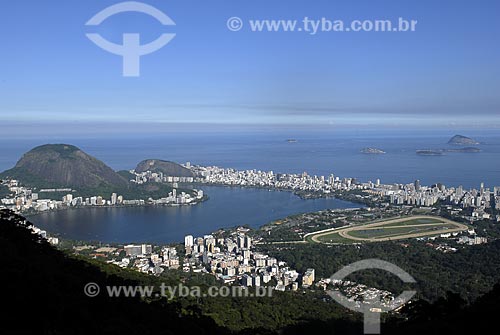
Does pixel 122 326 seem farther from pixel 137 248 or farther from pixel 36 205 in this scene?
pixel 36 205

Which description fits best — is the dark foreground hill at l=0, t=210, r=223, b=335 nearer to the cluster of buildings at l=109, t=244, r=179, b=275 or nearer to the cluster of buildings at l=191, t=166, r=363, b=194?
the cluster of buildings at l=109, t=244, r=179, b=275

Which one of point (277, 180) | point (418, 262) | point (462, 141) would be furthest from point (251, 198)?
point (462, 141)

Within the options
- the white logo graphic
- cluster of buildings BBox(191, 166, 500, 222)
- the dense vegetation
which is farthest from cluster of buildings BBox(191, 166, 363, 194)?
the white logo graphic

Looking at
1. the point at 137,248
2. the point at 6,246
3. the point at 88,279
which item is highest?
the point at 6,246

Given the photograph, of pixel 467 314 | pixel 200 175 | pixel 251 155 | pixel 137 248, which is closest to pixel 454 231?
pixel 137 248

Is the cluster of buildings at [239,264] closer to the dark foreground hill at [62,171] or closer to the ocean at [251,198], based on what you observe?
the ocean at [251,198]

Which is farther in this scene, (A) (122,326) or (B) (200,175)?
(B) (200,175)

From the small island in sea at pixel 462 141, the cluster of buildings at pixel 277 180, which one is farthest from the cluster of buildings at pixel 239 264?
the small island in sea at pixel 462 141

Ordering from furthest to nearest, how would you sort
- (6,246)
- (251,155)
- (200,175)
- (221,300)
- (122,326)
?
(251,155) → (200,175) → (221,300) → (6,246) → (122,326)
